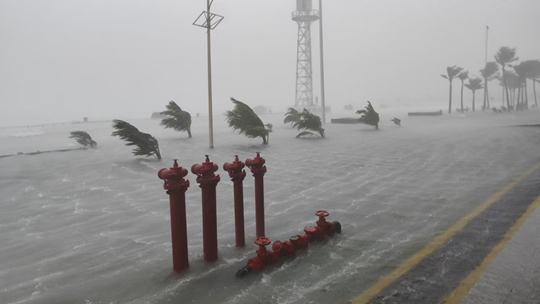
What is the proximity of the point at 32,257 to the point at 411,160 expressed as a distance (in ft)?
29.9

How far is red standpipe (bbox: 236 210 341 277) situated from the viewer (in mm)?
3252

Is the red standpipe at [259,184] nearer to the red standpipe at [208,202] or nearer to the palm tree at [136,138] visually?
the red standpipe at [208,202]

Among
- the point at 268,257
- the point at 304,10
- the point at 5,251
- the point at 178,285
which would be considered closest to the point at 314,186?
the point at 268,257

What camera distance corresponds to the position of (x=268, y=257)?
132 inches

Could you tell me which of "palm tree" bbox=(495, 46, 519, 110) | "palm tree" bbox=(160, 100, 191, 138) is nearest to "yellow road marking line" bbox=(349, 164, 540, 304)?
"palm tree" bbox=(160, 100, 191, 138)

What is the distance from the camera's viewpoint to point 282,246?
3521 mm

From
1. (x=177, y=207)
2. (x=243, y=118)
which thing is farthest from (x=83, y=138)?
(x=177, y=207)

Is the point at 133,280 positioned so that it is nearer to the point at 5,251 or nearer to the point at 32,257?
the point at 32,257

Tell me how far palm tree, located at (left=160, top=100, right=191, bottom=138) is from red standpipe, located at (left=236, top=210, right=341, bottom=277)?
15.0 meters

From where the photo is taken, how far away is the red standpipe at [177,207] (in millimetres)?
3154

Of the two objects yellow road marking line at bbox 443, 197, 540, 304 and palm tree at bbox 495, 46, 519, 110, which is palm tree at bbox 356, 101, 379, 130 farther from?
palm tree at bbox 495, 46, 519, 110

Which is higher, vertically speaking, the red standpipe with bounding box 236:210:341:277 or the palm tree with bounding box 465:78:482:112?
the palm tree with bounding box 465:78:482:112

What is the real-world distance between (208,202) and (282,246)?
861 mm

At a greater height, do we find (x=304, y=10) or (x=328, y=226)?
(x=304, y=10)
